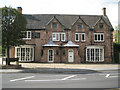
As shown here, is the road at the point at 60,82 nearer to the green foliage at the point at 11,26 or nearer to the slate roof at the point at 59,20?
the green foliage at the point at 11,26

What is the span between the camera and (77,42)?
97.1 feet

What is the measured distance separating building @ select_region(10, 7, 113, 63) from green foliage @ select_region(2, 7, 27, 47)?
9.58 m

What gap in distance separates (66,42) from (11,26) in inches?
518

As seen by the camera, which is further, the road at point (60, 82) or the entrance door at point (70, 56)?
the entrance door at point (70, 56)

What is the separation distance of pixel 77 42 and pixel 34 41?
820 cm

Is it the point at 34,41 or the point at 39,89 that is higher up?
the point at 34,41

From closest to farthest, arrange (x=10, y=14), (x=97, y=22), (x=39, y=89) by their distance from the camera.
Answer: (x=39, y=89) < (x=10, y=14) < (x=97, y=22)

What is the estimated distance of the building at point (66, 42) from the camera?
2829cm

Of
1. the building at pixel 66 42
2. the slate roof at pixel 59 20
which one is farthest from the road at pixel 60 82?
the slate roof at pixel 59 20

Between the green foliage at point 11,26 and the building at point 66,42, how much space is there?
31.4ft

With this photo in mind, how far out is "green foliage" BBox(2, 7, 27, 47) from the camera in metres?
18.1

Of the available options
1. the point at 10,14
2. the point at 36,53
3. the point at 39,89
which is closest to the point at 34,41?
the point at 36,53

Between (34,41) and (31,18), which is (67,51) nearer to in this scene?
(34,41)

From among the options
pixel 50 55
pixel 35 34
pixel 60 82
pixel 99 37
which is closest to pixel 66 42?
pixel 50 55
